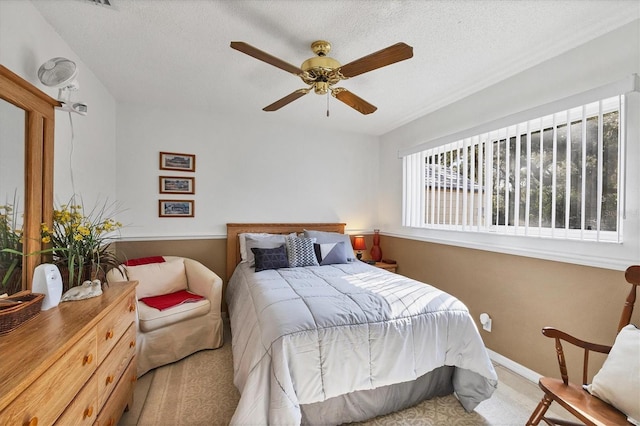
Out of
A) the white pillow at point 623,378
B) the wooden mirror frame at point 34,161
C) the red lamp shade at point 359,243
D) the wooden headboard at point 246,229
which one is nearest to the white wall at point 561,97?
the white pillow at point 623,378

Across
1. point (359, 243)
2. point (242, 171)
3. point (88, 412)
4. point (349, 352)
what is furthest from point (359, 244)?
point (88, 412)

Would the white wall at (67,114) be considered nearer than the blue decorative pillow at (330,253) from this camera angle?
Yes

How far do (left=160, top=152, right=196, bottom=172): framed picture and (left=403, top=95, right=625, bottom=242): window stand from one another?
2787 mm

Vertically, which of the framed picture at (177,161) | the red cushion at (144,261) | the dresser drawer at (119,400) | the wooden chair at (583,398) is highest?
the framed picture at (177,161)

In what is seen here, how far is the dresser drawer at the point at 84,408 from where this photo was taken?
1.07 meters

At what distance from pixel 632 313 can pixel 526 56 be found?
1853 millimetres

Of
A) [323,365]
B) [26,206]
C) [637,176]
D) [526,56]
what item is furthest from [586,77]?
[26,206]

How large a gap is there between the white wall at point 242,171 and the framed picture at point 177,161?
5 cm

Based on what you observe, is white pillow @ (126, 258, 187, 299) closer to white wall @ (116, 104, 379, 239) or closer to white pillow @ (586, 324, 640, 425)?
white wall @ (116, 104, 379, 239)

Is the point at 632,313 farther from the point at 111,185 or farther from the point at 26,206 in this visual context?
the point at 111,185

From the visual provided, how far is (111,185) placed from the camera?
9.48 feet

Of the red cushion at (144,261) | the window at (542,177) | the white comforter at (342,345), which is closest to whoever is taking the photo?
the white comforter at (342,345)

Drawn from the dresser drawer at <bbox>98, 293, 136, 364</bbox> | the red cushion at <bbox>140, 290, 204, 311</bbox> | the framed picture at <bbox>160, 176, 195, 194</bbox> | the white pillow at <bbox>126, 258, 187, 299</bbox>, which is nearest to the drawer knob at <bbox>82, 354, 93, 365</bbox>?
the dresser drawer at <bbox>98, 293, 136, 364</bbox>

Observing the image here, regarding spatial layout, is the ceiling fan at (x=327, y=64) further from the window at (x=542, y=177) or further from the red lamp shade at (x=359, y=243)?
the red lamp shade at (x=359, y=243)
